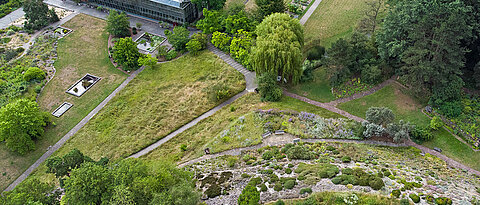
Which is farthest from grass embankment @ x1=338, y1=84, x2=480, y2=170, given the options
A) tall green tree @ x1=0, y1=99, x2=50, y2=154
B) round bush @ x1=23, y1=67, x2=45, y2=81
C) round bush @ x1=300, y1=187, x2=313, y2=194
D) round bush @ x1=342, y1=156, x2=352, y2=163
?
round bush @ x1=23, y1=67, x2=45, y2=81

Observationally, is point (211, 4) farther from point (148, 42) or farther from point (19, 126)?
point (19, 126)

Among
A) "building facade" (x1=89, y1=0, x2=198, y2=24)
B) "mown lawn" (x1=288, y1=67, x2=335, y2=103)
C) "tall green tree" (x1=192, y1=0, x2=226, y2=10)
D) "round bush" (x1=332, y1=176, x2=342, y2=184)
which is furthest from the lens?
"tall green tree" (x1=192, y1=0, x2=226, y2=10)

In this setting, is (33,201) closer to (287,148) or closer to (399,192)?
(287,148)

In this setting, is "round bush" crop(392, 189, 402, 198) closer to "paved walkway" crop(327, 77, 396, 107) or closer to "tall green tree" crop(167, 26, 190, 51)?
"paved walkway" crop(327, 77, 396, 107)

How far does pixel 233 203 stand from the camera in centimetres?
3441

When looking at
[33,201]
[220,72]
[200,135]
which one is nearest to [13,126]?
[33,201]

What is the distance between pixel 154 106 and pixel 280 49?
21566 millimetres

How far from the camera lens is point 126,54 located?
60.3 metres

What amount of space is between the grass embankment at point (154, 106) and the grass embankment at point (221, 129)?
8.11 ft

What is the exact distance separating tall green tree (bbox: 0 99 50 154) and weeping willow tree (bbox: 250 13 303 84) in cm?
3359

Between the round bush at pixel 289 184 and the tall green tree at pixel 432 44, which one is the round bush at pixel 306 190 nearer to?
the round bush at pixel 289 184

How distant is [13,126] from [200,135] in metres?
25.7

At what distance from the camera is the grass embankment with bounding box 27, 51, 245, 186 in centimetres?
4891

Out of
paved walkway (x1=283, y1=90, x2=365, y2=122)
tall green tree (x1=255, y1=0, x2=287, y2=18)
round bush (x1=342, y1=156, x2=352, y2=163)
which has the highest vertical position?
tall green tree (x1=255, y1=0, x2=287, y2=18)
